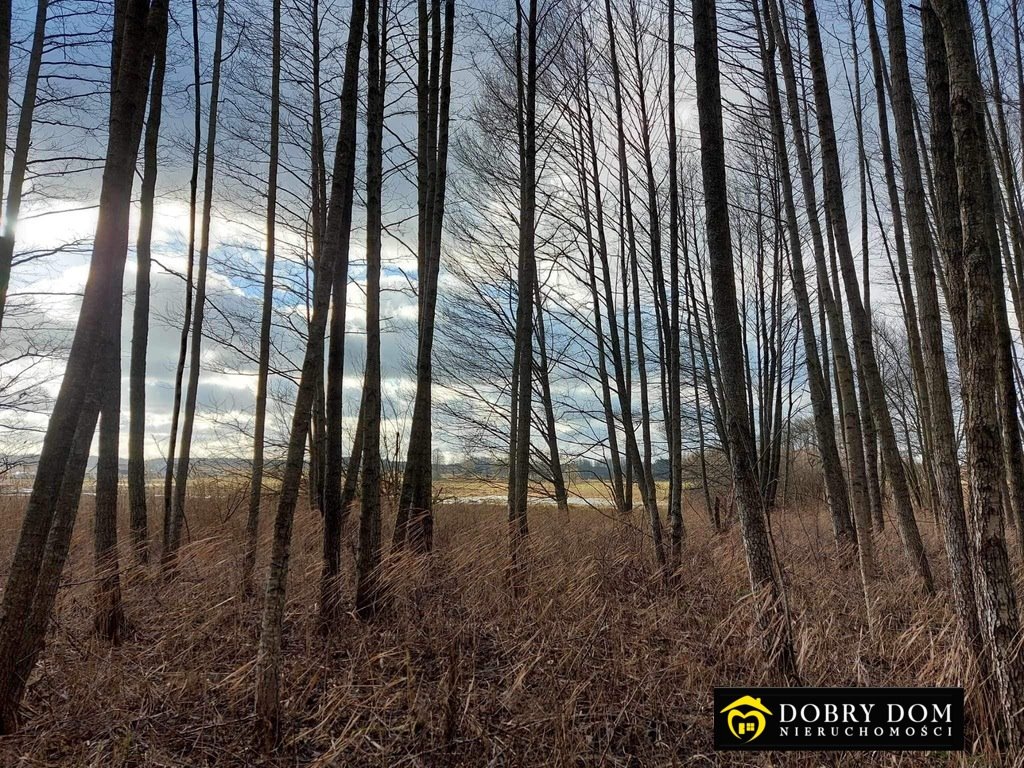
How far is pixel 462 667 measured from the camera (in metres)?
3.07

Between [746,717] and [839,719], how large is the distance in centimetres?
41

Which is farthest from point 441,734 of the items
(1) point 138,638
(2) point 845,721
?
(1) point 138,638

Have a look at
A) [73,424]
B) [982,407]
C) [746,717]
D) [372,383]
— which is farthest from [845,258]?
[73,424]

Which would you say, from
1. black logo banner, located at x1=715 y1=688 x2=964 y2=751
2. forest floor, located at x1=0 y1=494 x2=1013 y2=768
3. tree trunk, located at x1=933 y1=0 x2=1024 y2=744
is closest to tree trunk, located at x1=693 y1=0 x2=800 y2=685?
forest floor, located at x1=0 y1=494 x2=1013 y2=768

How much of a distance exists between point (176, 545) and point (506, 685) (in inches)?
193

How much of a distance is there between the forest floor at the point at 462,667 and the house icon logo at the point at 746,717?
0.34ft

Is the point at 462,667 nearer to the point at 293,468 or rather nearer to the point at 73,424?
the point at 293,468

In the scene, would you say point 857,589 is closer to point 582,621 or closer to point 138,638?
point 582,621

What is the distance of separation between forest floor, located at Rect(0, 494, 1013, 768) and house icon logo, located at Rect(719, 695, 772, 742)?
0.34 feet

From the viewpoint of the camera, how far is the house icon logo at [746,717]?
2.45 metres

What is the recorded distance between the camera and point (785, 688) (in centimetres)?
259

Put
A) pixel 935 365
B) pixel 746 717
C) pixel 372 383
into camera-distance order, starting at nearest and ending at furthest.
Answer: pixel 746 717, pixel 935 365, pixel 372 383

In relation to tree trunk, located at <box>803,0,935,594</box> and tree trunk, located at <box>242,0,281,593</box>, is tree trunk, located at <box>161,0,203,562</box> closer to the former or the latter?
tree trunk, located at <box>242,0,281,593</box>

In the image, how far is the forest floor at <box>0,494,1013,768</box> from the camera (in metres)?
2.35
